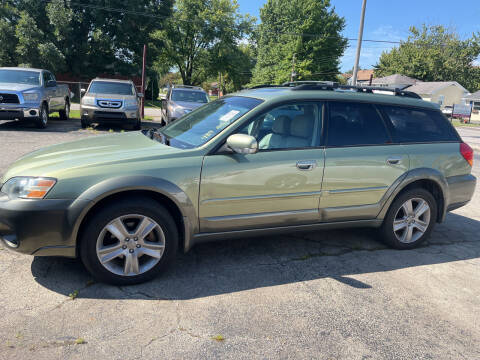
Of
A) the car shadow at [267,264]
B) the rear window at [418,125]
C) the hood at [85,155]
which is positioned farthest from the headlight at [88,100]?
the rear window at [418,125]

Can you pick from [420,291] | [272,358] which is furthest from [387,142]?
[272,358]

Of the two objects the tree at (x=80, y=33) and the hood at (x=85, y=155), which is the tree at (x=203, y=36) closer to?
the tree at (x=80, y=33)

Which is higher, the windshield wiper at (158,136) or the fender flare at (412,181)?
the windshield wiper at (158,136)

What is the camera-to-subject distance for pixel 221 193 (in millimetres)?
3432

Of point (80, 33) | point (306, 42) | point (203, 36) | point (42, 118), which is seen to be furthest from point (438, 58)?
point (42, 118)

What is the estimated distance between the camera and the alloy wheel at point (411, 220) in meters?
4.39

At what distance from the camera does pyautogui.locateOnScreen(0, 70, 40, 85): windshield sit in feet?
38.6

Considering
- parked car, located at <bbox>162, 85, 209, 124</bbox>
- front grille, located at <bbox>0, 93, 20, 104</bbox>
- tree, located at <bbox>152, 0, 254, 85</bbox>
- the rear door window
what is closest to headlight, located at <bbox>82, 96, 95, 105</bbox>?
front grille, located at <bbox>0, 93, 20, 104</bbox>

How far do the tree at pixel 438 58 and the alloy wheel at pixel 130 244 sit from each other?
72.9 m

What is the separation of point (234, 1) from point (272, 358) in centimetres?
4684

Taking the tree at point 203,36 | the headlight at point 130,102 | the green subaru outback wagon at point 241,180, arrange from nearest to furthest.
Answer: the green subaru outback wagon at point 241,180
the headlight at point 130,102
the tree at point 203,36

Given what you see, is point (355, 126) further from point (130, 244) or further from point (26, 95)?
→ point (26, 95)

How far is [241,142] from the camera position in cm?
335

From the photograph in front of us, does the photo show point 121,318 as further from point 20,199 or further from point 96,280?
point 20,199
